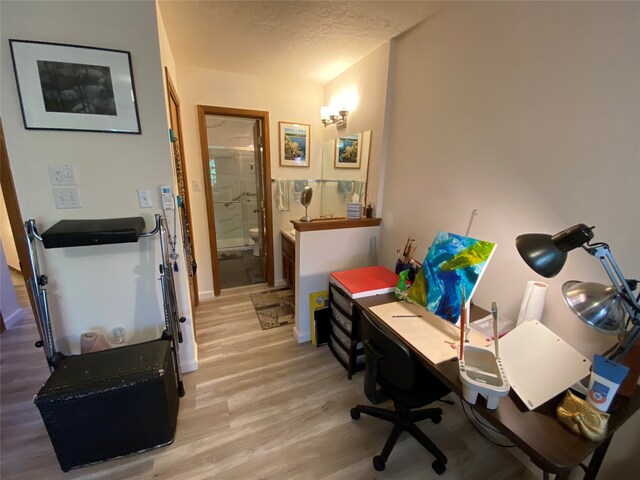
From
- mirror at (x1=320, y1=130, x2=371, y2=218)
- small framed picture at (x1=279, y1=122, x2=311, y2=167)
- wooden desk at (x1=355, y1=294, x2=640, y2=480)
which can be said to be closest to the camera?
wooden desk at (x1=355, y1=294, x2=640, y2=480)

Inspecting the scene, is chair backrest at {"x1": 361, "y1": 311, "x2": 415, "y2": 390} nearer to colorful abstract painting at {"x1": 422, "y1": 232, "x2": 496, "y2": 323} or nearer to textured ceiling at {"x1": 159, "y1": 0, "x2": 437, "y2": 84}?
colorful abstract painting at {"x1": 422, "y1": 232, "x2": 496, "y2": 323}

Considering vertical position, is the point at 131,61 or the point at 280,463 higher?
the point at 131,61

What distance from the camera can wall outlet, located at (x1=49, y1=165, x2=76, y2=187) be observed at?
55.9 inches

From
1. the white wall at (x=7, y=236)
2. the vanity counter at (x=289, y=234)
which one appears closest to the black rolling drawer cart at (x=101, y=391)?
the vanity counter at (x=289, y=234)

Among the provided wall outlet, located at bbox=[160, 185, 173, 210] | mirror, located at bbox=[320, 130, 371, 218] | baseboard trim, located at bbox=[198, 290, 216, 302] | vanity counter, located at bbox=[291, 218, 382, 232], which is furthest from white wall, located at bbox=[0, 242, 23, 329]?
mirror, located at bbox=[320, 130, 371, 218]

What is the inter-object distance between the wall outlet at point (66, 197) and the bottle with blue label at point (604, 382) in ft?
7.85

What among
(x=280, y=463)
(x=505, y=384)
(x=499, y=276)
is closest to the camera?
(x=505, y=384)

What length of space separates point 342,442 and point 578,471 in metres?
1.09

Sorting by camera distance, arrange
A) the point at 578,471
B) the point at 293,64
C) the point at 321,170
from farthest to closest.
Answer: the point at 321,170 → the point at 293,64 → the point at 578,471

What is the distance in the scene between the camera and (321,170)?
10.8 feet

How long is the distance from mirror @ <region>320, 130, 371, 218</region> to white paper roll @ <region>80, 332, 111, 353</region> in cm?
217

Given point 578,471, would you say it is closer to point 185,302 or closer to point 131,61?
point 185,302

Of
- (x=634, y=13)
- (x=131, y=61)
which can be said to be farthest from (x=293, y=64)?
(x=634, y=13)

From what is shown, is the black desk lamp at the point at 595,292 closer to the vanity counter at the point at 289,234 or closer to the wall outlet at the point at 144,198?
the wall outlet at the point at 144,198
